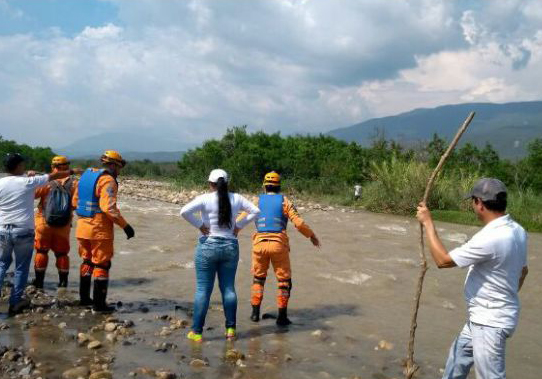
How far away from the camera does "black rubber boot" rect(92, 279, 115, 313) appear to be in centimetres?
680

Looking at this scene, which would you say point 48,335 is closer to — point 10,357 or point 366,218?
point 10,357

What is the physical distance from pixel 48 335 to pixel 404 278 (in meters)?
6.55

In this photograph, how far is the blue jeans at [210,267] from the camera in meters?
5.94

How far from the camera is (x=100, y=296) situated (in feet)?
22.5

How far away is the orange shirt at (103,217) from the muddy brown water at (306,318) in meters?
1.02

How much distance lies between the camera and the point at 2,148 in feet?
153

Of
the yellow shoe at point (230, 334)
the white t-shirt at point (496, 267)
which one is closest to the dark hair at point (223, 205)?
the yellow shoe at point (230, 334)

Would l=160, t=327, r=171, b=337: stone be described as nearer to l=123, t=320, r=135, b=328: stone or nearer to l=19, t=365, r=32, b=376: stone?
l=123, t=320, r=135, b=328: stone

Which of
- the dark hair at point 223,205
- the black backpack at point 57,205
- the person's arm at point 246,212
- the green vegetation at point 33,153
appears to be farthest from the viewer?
the green vegetation at point 33,153

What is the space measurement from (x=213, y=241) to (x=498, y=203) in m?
3.13

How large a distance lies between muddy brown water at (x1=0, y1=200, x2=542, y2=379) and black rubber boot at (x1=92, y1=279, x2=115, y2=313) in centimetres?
21

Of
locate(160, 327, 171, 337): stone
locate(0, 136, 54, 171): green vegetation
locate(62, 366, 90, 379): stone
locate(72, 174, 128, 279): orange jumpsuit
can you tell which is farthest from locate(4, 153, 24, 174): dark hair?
locate(0, 136, 54, 171): green vegetation

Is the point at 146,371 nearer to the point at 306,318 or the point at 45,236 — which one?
the point at 306,318

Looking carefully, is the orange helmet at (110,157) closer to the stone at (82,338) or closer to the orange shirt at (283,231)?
the orange shirt at (283,231)
